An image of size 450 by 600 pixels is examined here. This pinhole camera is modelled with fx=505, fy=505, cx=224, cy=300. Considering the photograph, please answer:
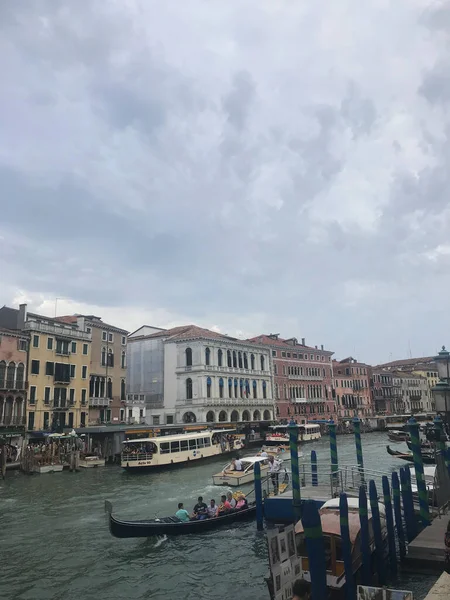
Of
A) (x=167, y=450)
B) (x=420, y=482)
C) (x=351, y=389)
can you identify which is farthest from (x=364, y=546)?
(x=351, y=389)

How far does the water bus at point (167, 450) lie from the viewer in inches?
1158

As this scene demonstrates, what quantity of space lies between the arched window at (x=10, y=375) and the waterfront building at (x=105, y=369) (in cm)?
740

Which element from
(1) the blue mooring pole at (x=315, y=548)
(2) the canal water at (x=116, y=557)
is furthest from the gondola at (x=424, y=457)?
(1) the blue mooring pole at (x=315, y=548)

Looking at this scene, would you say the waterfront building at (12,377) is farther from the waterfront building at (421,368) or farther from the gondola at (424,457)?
the waterfront building at (421,368)

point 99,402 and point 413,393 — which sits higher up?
point 413,393

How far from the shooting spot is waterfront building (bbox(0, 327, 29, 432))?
1351 inches

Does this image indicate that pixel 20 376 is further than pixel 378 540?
Yes

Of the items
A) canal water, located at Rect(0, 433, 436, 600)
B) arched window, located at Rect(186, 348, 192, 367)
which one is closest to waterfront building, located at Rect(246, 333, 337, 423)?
arched window, located at Rect(186, 348, 192, 367)

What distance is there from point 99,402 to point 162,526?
1135 inches

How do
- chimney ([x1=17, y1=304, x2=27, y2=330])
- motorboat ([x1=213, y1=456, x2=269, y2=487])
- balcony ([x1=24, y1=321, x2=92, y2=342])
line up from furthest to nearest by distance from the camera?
chimney ([x1=17, y1=304, x2=27, y2=330]) < balcony ([x1=24, y1=321, x2=92, y2=342]) < motorboat ([x1=213, y1=456, x2=269, y2=487])

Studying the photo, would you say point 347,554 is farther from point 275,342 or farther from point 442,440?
point 275,342

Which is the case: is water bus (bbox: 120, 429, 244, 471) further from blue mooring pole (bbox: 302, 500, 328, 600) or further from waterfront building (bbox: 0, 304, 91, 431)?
blue mooring pole (bbox: 302, 500, 328, 600)

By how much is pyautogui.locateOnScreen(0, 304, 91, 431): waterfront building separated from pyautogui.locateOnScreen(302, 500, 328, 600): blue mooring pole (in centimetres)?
3178

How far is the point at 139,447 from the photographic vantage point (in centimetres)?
3056
